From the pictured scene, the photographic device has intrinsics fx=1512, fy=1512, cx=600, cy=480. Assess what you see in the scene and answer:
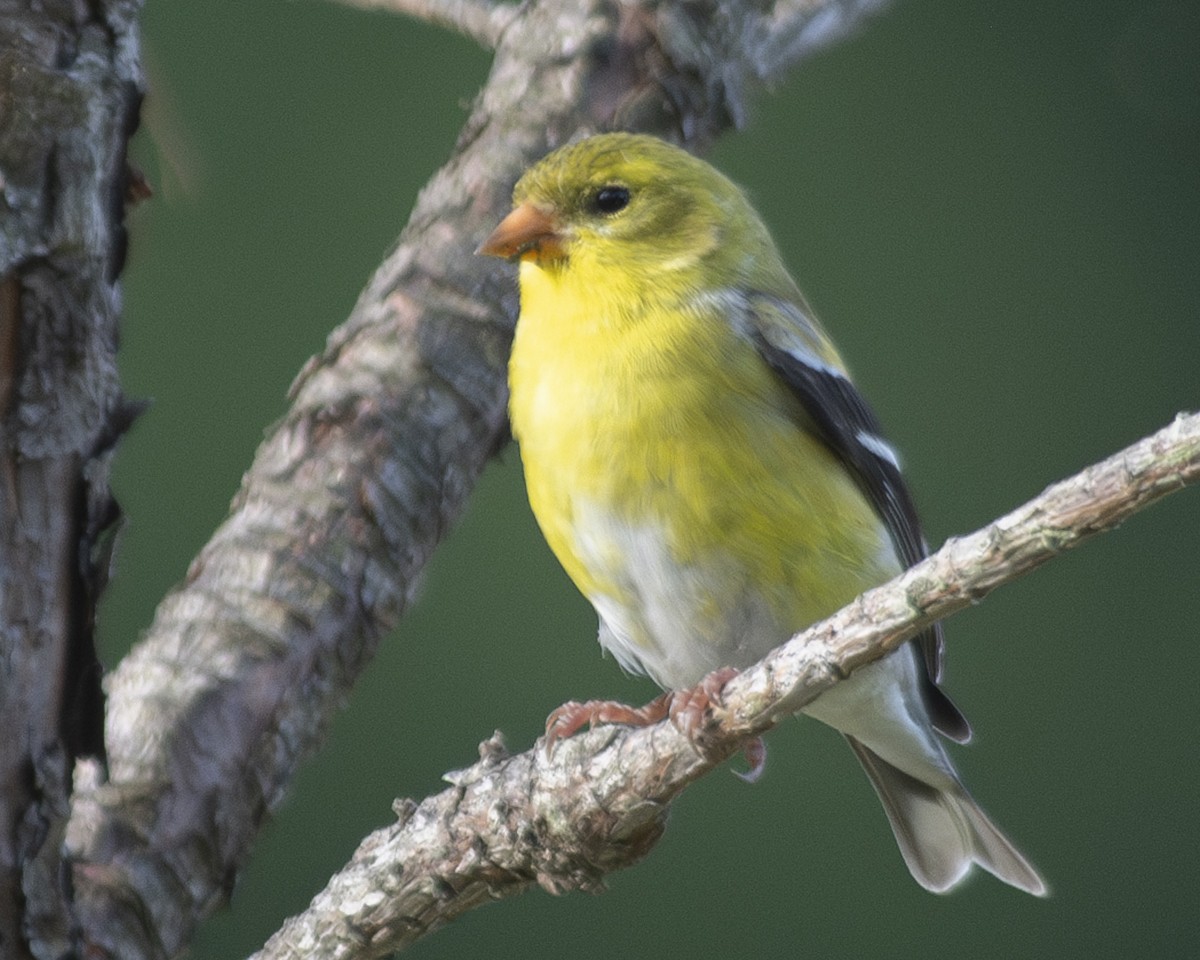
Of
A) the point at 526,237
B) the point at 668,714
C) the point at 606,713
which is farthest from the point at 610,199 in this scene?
the point at 668,714

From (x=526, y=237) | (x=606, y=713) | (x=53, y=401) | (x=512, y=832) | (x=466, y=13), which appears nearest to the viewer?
(x=53, y=401)

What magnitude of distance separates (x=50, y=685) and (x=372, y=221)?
2786 mm

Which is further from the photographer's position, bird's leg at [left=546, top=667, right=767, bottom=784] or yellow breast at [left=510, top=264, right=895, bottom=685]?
yellow breast at [left=510, top=264, right=895, bottom=685]

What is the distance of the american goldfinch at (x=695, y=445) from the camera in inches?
75.2

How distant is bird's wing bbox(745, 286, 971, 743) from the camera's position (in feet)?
6.84

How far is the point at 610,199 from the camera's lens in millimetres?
2209

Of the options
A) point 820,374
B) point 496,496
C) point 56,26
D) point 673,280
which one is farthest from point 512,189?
point 496,496

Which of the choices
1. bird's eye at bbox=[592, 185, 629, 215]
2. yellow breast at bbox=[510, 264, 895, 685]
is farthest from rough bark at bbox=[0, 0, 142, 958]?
bird's eye at bbox=[592, 185, 629, 215]

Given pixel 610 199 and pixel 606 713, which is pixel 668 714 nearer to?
pixel 606 713

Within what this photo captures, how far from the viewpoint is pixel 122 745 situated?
5.44ft

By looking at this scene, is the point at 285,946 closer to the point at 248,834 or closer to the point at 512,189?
the point at 248,834

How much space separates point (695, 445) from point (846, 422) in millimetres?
351

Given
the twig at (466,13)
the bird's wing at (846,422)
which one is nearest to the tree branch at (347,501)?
the twig at (466,13)

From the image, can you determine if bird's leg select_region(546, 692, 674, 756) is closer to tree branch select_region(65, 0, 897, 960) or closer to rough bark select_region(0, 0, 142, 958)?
tree branch select_region(65, 0, 897, 960)
